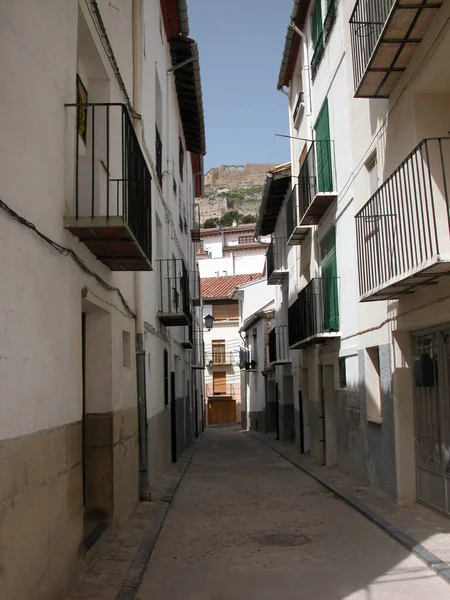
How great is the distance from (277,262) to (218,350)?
22.0 metres

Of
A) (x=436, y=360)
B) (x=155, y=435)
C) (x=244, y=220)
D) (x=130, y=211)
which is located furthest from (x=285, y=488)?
(x=244, y=220)

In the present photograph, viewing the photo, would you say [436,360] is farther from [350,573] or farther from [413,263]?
[350,573]

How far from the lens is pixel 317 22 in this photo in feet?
48.5

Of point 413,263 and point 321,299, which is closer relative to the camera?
point 413,263

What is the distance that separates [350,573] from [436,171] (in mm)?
4504

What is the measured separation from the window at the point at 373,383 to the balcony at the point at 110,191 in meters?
4.59

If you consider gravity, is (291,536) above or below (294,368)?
below

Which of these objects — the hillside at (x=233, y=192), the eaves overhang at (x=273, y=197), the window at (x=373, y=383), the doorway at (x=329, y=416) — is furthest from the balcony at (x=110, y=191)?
the hillside at (x=233, y=192)

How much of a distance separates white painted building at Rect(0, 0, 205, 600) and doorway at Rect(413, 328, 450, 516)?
12.8ft

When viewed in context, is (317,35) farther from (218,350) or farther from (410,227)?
(218,350)

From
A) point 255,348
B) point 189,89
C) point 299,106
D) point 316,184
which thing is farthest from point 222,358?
point 316,184

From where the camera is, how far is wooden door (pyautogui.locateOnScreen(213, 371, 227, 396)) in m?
44.6

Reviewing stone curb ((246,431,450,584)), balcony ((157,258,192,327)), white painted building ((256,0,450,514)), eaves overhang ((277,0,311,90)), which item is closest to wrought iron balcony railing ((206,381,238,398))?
white painted building ((256,0,450,514))

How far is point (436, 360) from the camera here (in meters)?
8.43
